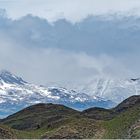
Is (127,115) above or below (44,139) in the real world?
above

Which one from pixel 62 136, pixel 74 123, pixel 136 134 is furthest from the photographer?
pixel 74 123

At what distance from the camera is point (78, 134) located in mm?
153125

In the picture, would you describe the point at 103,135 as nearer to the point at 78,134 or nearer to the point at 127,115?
the point at 78,134

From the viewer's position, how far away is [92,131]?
157 metres

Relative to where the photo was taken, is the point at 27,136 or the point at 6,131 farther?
the point at 27,136

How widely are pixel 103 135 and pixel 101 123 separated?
16.5 m

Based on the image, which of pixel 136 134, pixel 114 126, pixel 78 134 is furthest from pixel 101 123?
pixel 136 134

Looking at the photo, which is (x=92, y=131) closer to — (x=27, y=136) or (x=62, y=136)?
(x=62, y=136)

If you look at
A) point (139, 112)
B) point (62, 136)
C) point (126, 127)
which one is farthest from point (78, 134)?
point (139, 112)

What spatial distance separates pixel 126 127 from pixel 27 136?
104 ft

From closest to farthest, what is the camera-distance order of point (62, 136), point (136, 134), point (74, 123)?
1. point (136, 134)
2. point (62, 136)
3. point (74, 123)

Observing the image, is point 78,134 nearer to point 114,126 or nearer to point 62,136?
point 62,136


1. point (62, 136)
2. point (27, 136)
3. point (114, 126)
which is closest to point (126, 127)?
point (114, 126)

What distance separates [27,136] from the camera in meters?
169
